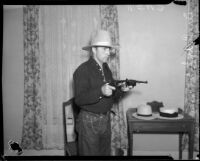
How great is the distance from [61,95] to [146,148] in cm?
108

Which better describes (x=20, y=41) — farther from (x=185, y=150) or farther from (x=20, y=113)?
(x=185, y=150)

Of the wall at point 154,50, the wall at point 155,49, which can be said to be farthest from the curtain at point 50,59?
the wall at point 155,49

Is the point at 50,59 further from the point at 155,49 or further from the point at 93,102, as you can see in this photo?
the point at 155,49

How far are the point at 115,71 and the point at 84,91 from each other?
567 mm

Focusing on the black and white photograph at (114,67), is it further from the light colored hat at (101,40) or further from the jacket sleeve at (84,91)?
the jacket sleeve at (84,91)

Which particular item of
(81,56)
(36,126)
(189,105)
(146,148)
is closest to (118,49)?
(81,56)

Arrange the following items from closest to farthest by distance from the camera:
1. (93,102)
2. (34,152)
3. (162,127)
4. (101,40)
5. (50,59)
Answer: (34,152)
(93,102)
(101,40)
(162,127)
(50,59)

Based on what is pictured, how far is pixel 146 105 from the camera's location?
1.78 m

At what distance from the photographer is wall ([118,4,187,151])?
68.9 inches

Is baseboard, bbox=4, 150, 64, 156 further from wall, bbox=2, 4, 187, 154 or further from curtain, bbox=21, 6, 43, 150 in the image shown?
wall, bbox=2, 4, 187, 154

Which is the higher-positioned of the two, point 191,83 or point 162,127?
point 191,83

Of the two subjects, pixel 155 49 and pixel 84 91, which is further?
pixel 155 49

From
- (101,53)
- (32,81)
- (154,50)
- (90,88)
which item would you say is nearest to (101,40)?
(101,53)

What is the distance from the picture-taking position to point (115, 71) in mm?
1815
